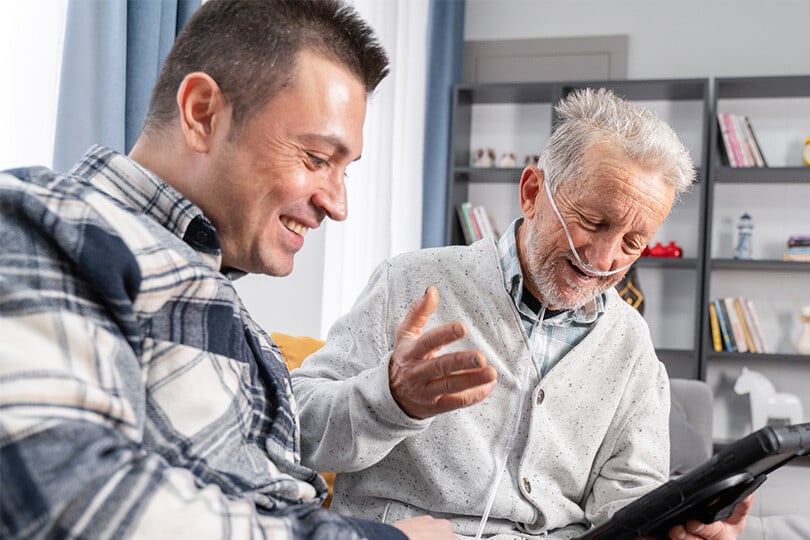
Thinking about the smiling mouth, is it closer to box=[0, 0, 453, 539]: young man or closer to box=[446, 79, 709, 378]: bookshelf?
box=[0, 0, 453, 539]: young man

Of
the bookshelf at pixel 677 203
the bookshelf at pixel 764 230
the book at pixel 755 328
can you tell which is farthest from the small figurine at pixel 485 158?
the book at pixel 755 328

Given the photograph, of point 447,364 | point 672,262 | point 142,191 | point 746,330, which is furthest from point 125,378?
point 746,330

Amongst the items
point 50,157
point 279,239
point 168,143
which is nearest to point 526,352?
point 279,239

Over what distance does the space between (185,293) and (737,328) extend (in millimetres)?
4172

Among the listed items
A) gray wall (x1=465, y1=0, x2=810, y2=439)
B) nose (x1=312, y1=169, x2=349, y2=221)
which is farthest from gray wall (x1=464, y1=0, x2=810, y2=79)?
nose (x1=312, y1=169, x2=349, y2=221)

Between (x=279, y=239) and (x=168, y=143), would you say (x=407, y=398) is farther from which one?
(x=168, y=143)

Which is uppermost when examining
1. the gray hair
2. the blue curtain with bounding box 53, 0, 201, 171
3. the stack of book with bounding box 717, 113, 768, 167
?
the stack of book with bounding box 717, 113, 768, 167

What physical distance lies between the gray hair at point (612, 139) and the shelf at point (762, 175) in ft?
10.5

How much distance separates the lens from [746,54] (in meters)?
4.86

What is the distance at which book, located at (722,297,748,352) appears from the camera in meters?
4.58

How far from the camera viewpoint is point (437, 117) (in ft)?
16.0

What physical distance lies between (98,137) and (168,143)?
3.73 ft

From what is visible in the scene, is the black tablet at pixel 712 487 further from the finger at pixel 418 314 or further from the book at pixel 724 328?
the book at pixel 724 328

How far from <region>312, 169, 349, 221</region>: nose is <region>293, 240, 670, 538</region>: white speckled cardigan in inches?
15.5
